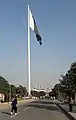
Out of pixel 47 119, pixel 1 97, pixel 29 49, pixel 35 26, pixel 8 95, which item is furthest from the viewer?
pixel 8 95

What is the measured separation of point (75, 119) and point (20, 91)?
170 metres

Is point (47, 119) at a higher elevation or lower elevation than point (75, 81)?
lower

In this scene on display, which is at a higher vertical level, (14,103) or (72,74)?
(72,74)

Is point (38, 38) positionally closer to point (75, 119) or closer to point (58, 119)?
point (58, 119)

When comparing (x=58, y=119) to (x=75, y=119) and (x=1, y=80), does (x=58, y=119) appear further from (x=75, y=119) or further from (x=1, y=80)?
(x=1, y=80)

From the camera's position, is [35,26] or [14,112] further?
[35,26]

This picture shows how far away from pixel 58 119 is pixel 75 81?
21613 millimetres

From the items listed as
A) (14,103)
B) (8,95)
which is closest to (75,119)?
(14,103)

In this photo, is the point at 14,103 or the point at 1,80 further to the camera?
the point at 1,80

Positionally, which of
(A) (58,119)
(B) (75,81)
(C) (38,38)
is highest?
(C) (38,38)

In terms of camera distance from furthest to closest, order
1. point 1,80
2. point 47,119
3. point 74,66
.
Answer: point 1,80 → point 74,66 → point 47,119

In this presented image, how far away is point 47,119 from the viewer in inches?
1016

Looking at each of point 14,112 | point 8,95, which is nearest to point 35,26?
point 14,112

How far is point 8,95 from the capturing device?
4601 inches
